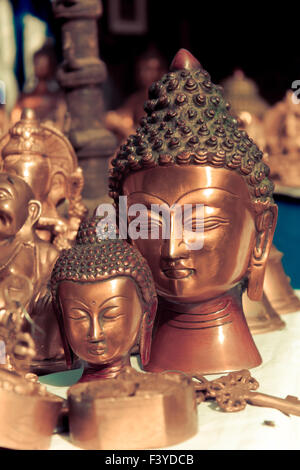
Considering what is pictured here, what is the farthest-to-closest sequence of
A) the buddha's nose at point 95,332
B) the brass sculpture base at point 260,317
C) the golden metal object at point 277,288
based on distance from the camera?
the golden metal object at point 277,288
the brass sculpture base at point 260,317
the buddha's nose at point 95,332

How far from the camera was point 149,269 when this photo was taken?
210cm

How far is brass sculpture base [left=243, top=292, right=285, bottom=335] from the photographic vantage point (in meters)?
2.78

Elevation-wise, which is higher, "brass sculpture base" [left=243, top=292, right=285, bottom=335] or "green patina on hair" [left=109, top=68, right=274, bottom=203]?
"green patina on hair" [left=109, top=68, right=274, bottom=203]

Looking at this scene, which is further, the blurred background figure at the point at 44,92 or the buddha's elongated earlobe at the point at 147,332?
the blurred background figure at the point at 44,92

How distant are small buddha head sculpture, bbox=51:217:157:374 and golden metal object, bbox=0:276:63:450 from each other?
188 millimetres

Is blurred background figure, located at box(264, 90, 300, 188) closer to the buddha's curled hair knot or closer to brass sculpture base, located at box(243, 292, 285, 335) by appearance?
brass sculpture base, located at box(243, 292, 285, 335)

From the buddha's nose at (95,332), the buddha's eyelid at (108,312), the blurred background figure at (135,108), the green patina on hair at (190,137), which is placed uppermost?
the green patina on hair at (190,137)

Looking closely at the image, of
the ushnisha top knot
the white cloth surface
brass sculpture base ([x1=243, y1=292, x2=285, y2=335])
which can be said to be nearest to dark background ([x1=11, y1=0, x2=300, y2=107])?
brass sculpture base ([x1=243, y1=292, x2=285, y2=335])

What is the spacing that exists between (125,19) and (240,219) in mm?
6292

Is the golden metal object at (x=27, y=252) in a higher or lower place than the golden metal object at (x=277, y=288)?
higher

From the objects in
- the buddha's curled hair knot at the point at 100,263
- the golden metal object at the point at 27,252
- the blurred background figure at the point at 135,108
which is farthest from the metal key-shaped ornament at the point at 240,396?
the blurred background figure at the point at 135,108

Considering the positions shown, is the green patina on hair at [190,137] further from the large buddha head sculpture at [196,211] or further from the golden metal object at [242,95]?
the golden metal object at [242,95]

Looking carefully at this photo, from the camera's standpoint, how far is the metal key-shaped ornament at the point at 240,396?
78.7 inches

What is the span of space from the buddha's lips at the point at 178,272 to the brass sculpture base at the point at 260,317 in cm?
65
